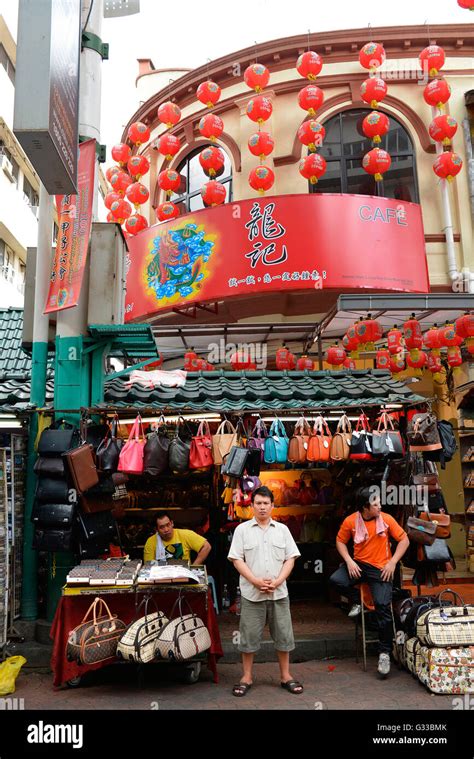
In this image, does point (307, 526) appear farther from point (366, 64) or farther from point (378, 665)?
point (366, 64)

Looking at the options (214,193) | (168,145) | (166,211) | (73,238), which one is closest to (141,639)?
(73,238)

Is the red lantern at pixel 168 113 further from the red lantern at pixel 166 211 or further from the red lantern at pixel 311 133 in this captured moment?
the red lantern at pixel 311 133

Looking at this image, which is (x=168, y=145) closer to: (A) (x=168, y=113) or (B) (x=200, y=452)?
(A) (x=168, y=113)

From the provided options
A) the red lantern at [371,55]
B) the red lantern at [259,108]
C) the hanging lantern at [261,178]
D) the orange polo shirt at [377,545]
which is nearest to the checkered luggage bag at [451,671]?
the orange polo shirt at [377,545]

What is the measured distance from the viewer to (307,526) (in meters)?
11.2

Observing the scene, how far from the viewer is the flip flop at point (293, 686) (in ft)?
22.8

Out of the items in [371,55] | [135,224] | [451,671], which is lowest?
[451,671]

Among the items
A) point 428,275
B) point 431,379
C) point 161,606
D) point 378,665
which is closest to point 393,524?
point 378,665

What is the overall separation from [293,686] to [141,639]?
5.64 ft

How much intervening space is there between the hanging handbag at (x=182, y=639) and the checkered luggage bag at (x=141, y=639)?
94 mm

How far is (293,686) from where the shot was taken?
6.97m

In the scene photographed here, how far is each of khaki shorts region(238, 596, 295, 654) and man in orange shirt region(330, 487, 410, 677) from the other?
1.02 m

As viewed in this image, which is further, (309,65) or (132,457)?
(309,65)

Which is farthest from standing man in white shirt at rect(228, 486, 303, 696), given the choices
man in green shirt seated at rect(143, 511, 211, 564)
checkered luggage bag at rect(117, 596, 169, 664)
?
man in green shirt seated at rect(143, 511, 211, 564)
